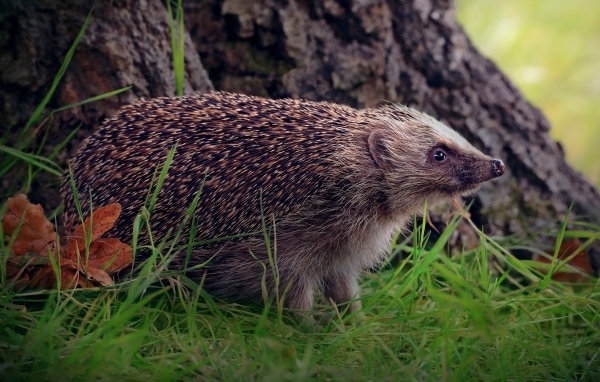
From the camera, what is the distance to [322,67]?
5.37 m

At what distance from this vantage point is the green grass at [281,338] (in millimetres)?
3229

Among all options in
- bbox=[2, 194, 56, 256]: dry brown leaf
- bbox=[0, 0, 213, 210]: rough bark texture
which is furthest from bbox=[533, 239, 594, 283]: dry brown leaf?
bbox=[2, 194, 56, 256]: dry brown leaf

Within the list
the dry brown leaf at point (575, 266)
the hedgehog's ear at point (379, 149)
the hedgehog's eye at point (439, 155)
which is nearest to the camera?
the hedgehog's ear at point (379, 149)

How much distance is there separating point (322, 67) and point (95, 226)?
82.0 inches

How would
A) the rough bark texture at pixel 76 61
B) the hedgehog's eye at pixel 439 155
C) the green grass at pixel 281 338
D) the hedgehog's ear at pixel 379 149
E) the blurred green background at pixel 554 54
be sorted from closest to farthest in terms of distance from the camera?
the green grass at pixel 281 338 → the hedgehog's ear at pixel 379 149 → the hedgehog's eye at pixel 439 155 → the rough bark texture at pixel 76 61 → the blurred green background at pixel 554 54

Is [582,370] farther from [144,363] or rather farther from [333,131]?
[144,363]

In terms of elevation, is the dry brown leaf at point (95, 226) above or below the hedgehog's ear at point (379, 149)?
below

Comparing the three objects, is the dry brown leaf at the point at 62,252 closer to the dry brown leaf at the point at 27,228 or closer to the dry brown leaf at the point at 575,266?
the dry brown leaf at the point at 27,228

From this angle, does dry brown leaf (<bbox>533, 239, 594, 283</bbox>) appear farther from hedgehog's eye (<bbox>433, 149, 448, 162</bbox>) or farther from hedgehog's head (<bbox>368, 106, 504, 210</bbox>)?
hedgehog's eye (<bbox>433, 149, 448, 162</bbox>)

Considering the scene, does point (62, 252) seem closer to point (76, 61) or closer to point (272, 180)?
point (272, 180)

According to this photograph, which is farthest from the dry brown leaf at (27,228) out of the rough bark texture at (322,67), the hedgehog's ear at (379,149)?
the hedgehog's ear at (379,149)

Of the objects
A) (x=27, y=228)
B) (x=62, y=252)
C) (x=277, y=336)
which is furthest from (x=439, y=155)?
(x=27, y=228)

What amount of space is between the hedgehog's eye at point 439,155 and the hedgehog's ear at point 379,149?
11.2 inches

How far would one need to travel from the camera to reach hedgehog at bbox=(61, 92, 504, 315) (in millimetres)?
4172
